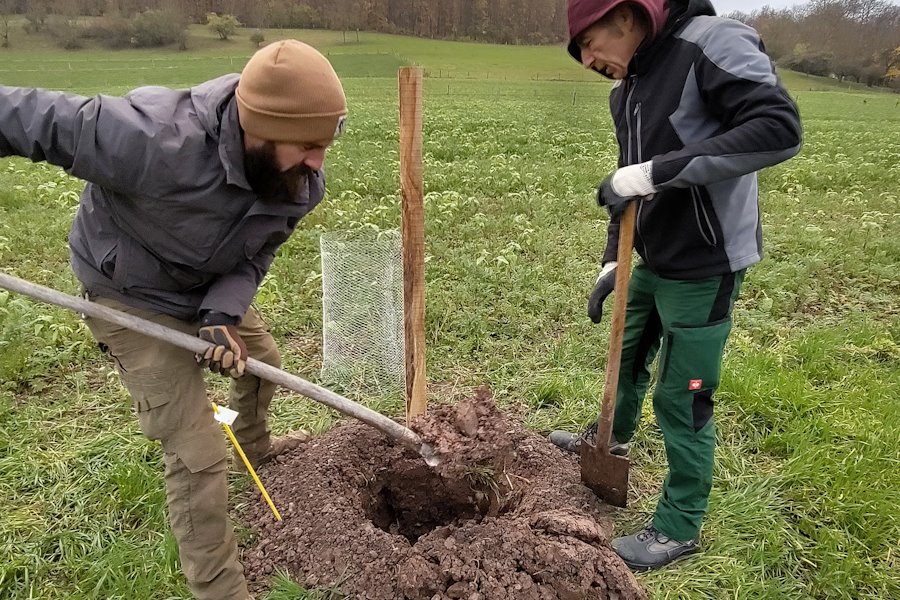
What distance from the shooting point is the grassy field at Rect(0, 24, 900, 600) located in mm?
2857

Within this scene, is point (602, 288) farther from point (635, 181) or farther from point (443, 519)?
point (443, 519)

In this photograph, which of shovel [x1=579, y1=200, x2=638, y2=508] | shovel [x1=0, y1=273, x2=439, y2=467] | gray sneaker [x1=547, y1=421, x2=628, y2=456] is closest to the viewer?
shovel [x1=0, y1=273, x2=439, y2=467]

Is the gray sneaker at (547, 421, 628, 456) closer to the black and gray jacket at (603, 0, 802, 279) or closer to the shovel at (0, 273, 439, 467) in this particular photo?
the black and gray jacket at (603, 0, 802, 279)

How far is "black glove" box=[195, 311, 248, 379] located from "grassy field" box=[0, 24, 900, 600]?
1.00 m

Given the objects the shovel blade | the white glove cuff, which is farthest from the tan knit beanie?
the shovel blade

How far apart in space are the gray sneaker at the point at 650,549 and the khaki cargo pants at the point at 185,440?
1729 mm

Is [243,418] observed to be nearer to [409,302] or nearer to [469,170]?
[409,302]

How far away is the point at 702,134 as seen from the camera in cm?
234

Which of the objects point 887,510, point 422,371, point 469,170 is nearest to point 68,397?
point 422,371

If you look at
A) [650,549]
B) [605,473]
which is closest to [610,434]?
[605,473]

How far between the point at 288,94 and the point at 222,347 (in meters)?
0.97

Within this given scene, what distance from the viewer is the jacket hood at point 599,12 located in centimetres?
219

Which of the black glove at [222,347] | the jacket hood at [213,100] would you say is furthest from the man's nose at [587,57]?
the black glove at [222,347]

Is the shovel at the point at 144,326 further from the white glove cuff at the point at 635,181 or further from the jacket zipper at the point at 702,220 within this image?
the jacket zipper at the point at 702,220
